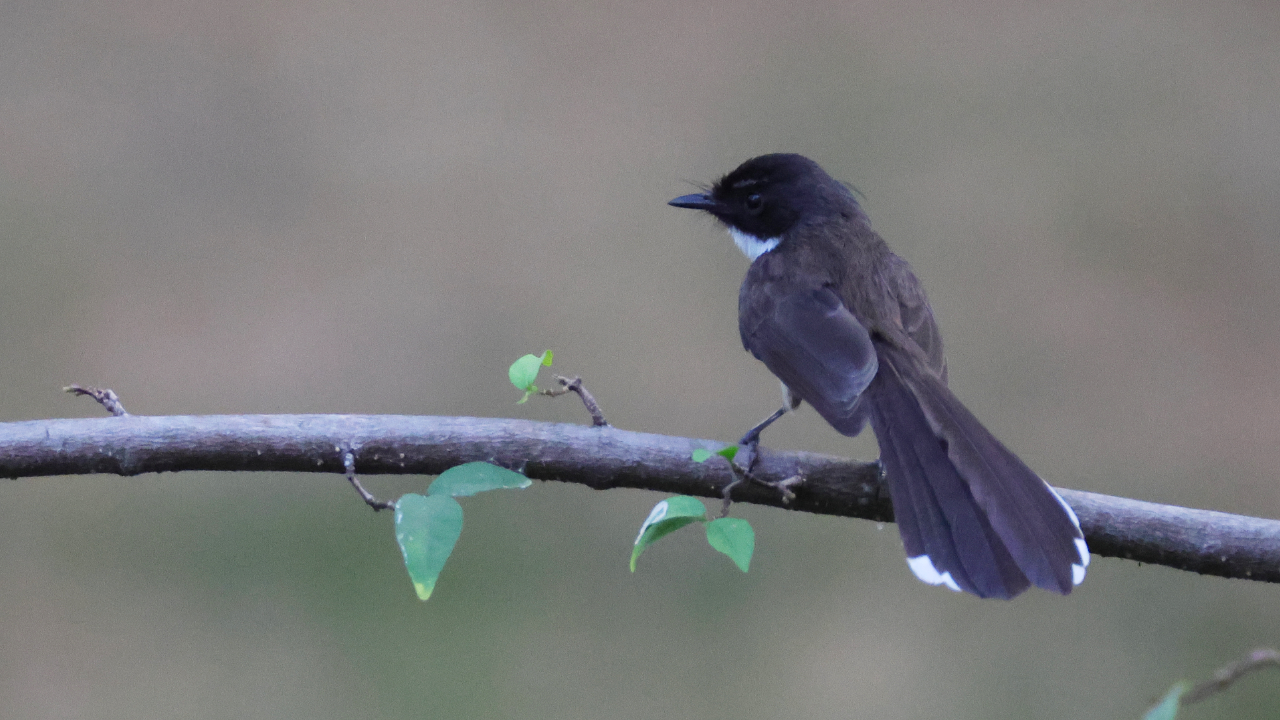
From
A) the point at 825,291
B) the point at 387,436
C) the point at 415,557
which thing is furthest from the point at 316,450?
the point at 825,291

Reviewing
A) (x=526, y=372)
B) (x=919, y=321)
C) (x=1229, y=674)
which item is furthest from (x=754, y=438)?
(x=1229, y=674)

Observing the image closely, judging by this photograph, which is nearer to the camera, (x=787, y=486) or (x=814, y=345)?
(x=787, y=486)

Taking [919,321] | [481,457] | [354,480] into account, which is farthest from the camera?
[919,321]

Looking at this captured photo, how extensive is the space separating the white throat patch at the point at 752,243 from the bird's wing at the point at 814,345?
503mm

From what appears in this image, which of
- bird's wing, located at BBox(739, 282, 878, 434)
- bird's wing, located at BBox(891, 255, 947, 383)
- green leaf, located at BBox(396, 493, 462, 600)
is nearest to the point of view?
green leaf, located at BBox(396, 493, 462, 600)

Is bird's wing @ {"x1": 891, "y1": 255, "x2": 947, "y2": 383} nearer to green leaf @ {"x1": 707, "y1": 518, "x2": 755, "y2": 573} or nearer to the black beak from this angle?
the black beak

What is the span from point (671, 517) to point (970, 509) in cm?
64

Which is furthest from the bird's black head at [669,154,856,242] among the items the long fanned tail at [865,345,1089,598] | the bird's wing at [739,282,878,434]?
the long fanned tail at [865,345,1089,598]

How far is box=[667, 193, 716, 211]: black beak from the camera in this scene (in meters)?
3.12

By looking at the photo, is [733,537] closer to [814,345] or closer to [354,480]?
[354,480]

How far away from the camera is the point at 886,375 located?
2289mm

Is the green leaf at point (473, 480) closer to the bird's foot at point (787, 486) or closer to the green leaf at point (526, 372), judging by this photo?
the green leaf at point (526, 372)

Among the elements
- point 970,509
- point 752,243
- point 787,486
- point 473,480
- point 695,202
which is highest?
point 695,202

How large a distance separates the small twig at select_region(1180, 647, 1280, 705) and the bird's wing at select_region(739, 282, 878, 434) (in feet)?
3.26
